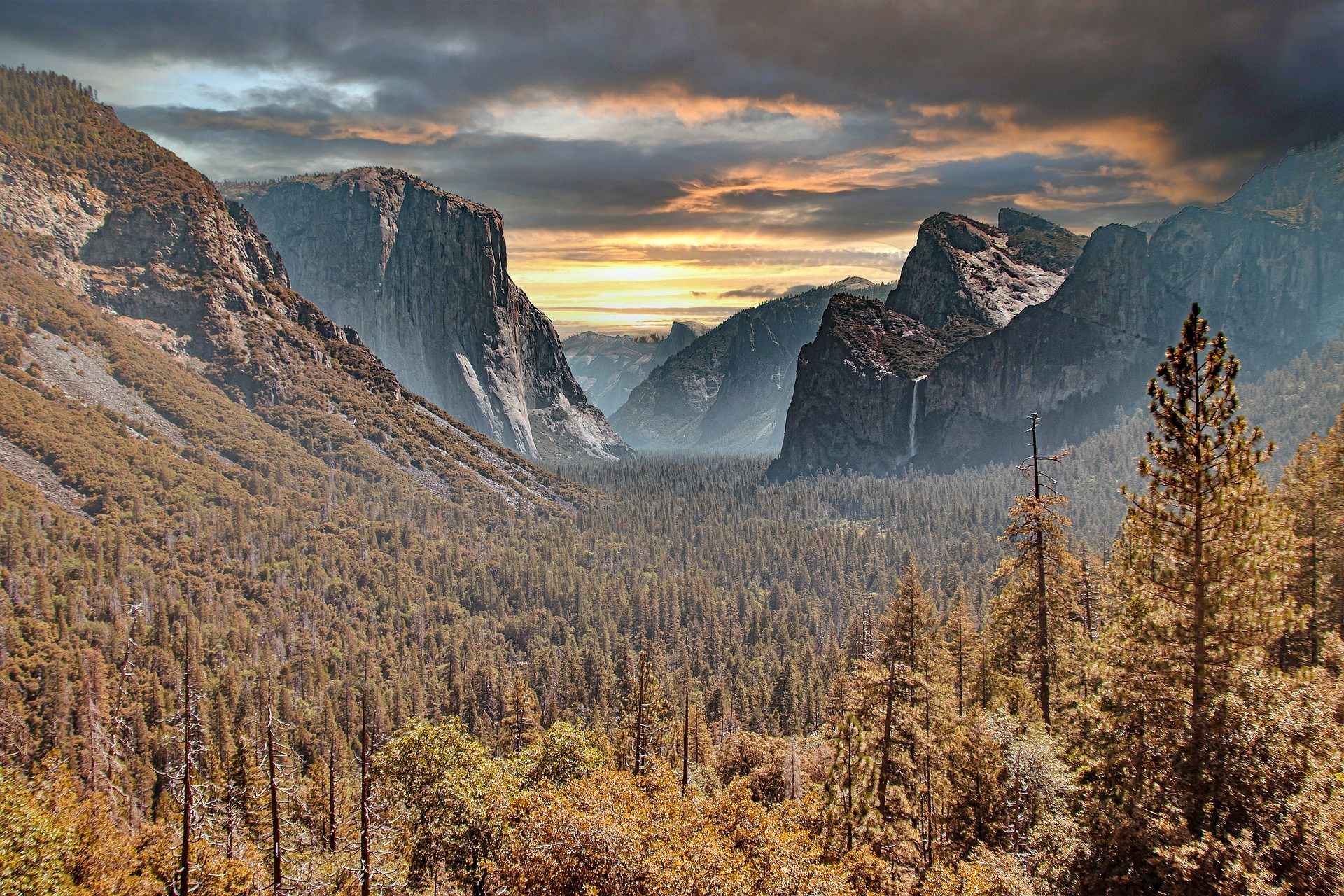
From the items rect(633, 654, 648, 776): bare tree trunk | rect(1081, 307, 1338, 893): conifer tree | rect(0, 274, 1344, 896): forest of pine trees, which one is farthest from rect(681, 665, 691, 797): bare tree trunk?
rect(1081, 307, 1338, 893): conifer tree

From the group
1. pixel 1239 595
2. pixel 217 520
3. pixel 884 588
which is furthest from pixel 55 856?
pixel 884 588

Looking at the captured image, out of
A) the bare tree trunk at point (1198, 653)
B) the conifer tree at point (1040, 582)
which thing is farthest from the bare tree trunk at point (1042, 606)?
the bare tree trunk at point (1198, 653)

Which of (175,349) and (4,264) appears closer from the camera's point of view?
(4,264)

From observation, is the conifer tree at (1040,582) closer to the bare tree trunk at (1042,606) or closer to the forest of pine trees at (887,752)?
the bare tree trunk at (1042,606)

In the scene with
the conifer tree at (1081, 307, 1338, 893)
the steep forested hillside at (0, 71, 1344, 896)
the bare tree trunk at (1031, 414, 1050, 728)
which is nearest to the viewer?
the conifer tree at (1081, 307, 1338, 893)

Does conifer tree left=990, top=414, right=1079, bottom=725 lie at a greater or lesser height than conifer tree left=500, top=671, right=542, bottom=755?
greater

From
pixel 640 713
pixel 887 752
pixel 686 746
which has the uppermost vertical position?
pixel 887 752

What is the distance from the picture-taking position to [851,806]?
31.9 metres

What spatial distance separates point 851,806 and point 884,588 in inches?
5329

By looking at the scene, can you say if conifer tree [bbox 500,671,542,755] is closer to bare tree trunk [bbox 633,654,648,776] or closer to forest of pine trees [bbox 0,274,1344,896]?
forest of pine trees [bbox 0,274,1344,896]

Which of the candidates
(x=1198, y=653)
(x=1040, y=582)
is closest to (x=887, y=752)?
(x=1040, y=582)

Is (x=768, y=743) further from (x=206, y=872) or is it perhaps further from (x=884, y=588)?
(x=884, y=588)

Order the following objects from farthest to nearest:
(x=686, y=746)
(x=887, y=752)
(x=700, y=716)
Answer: (x=700, y=716)
(x=686, y=746)
(x=887, y=752)

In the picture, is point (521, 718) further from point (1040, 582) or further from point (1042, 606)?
point (1040, 582)
